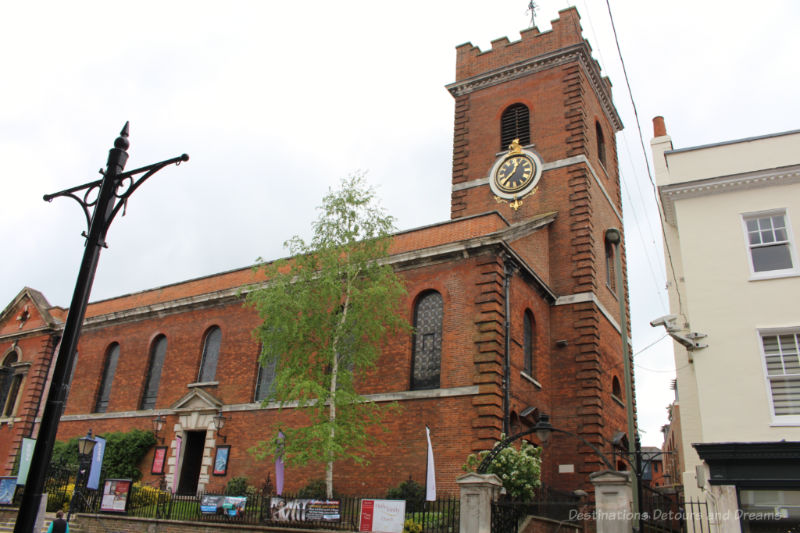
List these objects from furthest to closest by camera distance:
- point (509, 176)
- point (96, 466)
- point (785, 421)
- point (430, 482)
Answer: point (509, 176)
point (96, 466)
point (430, 482)
point (785, 421)

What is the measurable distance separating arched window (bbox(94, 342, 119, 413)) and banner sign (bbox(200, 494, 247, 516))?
1371cm

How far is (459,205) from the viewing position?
28.2 meters

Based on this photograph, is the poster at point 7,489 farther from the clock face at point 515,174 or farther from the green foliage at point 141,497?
the clock face at point 515,174

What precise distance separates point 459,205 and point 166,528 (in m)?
16.9

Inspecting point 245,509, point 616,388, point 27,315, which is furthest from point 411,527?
point 27,315

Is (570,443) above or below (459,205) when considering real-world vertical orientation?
below

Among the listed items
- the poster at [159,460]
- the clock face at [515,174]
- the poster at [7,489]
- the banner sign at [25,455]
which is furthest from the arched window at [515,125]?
the poster at [7,489]

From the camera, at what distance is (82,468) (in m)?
20.6

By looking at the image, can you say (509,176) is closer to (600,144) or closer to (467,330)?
(600,144)

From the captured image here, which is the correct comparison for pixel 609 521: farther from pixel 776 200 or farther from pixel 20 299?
pixel 20 299

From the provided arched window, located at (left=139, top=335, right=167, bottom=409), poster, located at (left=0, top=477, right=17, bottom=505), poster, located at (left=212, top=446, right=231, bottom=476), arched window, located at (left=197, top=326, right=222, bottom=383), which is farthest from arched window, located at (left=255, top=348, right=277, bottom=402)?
poster, located at (left=0, top=477, right=17, bottom=505)

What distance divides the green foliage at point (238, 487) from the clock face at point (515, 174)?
1502cm

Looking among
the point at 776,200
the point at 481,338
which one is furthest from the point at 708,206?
the point at 481,338

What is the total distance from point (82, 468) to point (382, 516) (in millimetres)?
11155
